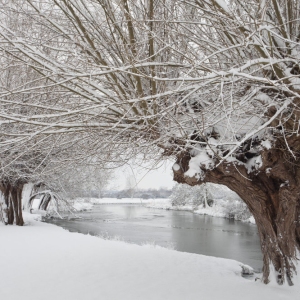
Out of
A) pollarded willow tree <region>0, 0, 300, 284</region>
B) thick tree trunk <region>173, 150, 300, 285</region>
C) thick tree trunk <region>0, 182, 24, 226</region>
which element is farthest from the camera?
thick tree trunk <region>0, 182, 24, 226</region>

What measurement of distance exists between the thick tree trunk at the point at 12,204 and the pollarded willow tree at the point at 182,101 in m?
12.5

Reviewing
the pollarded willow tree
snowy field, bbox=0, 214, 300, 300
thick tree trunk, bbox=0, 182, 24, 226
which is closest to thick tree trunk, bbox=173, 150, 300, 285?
the pollarded willow tree

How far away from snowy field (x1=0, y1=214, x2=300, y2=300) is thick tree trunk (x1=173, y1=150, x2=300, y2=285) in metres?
0.43

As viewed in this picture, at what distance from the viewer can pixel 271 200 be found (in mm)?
5668

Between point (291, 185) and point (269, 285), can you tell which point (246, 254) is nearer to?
point (269, 285)

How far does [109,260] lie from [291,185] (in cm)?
474

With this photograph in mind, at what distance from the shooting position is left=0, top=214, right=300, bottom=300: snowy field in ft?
17.4

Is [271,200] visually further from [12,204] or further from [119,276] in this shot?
[12,204]

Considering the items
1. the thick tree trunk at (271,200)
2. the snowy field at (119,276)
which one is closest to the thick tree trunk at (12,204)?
the snowy field at (119,276)

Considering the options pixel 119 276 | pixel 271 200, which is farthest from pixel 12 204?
pixel 271 200

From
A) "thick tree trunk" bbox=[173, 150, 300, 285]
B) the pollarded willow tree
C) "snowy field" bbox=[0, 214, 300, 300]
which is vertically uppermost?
the pollarded willow tree

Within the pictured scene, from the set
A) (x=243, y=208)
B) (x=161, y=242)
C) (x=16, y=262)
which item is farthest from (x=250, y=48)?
(x=243, y=208)

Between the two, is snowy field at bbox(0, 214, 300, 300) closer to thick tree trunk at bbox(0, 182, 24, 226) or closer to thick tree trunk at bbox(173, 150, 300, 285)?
thick tree trunk at bbox(173, 150, 300, 285)

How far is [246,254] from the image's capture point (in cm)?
1312
